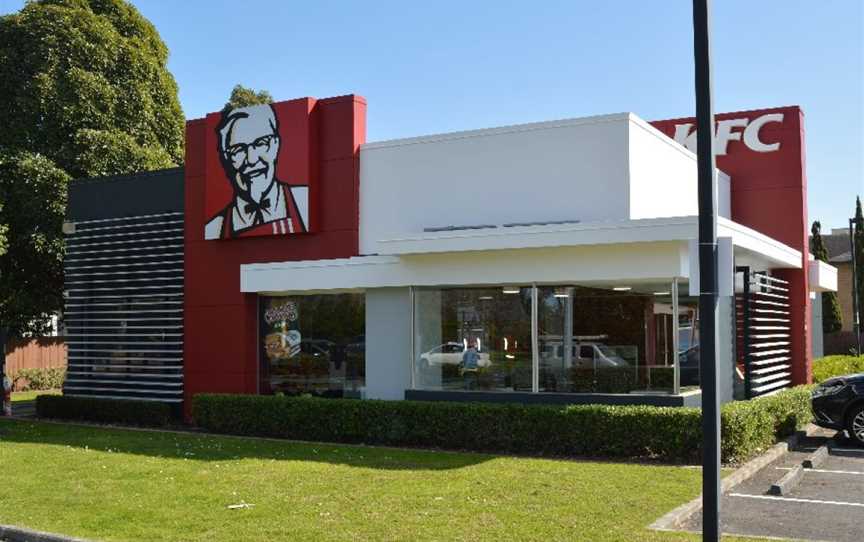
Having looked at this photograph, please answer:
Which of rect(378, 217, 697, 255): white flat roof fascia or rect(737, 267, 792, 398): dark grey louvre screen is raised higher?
rect(378, 217, 697, 255): white flat roof fascia

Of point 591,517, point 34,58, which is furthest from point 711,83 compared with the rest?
point 34,58

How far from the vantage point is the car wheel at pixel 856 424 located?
14.7 meters

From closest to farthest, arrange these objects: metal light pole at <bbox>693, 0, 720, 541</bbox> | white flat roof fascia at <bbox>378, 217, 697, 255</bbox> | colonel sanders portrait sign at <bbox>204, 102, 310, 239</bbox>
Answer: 1. metal light pole at <bbox>693, 0, 720, 541</bbox>
2. white flat roof fascia at <bbox>378, 217, 697, 255</bbox>
3. colonel sanders portrait sign at <bbox>204, 102, 310, 239</bbox>

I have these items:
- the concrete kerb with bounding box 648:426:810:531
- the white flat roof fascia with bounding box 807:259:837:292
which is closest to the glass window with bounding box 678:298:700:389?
the concrete kerb with bounding box 648:426:810:531

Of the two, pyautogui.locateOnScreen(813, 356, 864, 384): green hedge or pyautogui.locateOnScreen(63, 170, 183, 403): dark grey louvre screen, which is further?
pyautogui.locateOnScreen(813, 356, 864, 384): green hedge

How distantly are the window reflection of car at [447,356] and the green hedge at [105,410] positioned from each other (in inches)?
235

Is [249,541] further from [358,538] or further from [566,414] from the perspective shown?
[566,414]

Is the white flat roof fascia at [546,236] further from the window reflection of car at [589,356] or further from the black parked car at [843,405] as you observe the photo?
the black parked car at [843,405]

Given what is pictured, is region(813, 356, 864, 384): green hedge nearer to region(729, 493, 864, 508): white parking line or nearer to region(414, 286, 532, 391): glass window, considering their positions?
region(414, 286, 532, 391): glass window

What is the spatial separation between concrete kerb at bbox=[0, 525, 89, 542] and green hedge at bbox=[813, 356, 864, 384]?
17838mm

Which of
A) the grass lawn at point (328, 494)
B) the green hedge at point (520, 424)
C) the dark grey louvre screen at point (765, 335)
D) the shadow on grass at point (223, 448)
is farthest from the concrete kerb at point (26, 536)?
the dark grey louvre screen at point (765, 335)

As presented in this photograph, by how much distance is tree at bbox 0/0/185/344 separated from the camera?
2545 centimetres

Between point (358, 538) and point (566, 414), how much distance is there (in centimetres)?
582

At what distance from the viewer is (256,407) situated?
16.5m
